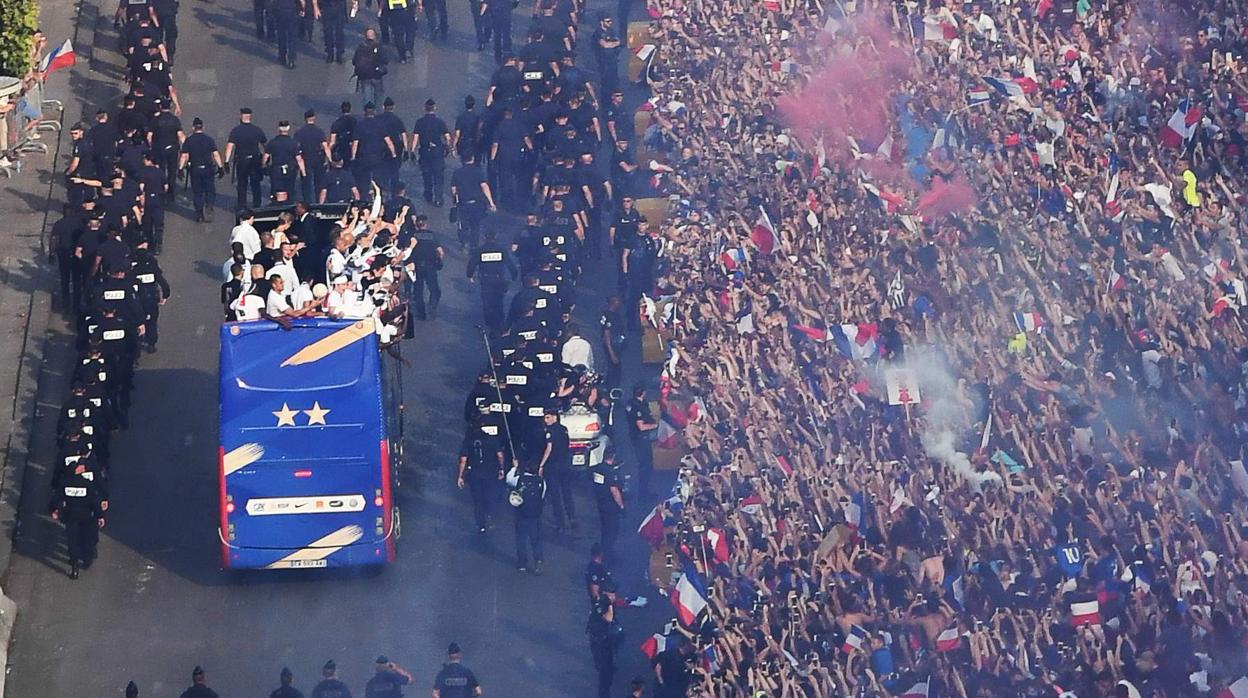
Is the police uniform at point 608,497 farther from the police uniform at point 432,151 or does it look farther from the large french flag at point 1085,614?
the police uniform at point 432,151

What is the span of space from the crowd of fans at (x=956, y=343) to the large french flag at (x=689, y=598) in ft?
0.23

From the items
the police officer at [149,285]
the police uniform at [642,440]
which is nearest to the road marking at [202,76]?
the police officer at [149,285]

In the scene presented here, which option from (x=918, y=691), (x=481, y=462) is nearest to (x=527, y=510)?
(x=481, y=462)

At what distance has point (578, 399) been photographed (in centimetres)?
3612

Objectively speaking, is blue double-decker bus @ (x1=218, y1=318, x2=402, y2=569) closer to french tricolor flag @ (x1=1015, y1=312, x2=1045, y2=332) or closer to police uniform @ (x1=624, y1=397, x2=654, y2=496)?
police uniform @ (x1=624, y1=397, x2=654, y2=496)

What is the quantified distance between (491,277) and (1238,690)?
44.2 feet

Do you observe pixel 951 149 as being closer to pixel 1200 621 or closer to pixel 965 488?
pixel 965 488

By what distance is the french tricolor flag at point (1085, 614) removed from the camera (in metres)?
30.9

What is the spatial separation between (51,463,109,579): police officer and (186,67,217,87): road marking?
1263 cm

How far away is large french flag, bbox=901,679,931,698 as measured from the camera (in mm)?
30578

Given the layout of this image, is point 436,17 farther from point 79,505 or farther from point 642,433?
point 79,505

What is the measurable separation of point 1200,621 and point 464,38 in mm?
20754

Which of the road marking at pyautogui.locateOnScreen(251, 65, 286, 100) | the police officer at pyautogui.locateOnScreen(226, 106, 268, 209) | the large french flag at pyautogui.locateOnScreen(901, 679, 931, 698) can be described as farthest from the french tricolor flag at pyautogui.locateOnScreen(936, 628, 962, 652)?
the road marking at pyautogui.locateOnScreen(251, 65, 286, 100)

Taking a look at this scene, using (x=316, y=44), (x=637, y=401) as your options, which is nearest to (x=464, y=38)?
(x=316, y=44)
